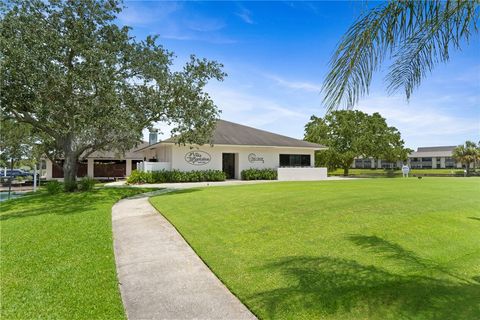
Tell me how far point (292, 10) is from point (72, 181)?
16971 millimetres

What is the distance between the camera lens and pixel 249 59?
1034 centimetres

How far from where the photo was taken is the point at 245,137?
29938 mm

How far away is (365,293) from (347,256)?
1.35 metres

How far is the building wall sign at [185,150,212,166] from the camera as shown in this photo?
26.3 meters

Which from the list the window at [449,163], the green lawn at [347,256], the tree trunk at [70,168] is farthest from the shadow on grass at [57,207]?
the window at [449,163]

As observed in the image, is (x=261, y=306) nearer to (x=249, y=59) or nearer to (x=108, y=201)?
(x=249, y=59)

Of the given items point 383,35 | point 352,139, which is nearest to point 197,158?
point 352,139

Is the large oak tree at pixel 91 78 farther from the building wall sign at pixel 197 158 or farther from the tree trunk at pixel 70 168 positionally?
the building wall sign at pixel 197 158

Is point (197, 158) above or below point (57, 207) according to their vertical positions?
above

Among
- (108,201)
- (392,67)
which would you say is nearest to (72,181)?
(108,201)

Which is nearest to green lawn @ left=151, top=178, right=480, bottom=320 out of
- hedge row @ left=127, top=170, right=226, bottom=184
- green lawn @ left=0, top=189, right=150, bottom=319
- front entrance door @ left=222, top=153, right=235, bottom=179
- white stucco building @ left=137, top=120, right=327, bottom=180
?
green lawn @ left=0, top=189, right=150, bottom=319

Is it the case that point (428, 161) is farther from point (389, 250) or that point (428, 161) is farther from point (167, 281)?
point (167, 281)

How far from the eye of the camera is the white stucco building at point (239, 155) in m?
26.1

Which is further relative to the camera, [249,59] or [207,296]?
[249,59]
